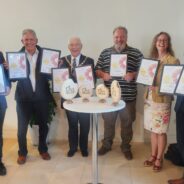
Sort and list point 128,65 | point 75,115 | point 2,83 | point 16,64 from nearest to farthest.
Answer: point 2,83 < point 16,64 < point 128,65 < point 75,115

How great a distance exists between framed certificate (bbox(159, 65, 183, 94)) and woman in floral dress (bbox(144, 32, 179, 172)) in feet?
0.28

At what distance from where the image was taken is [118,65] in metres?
2.88

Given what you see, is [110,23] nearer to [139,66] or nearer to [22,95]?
[139,66]

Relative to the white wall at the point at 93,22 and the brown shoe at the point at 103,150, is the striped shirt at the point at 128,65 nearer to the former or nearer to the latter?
the white wall at the point at 93,22

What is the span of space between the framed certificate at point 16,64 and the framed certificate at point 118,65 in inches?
36.4

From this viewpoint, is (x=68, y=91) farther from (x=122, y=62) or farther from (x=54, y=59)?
(x=122, y=62)

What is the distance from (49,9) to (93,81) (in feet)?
4.19

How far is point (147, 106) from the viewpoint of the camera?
2812mm

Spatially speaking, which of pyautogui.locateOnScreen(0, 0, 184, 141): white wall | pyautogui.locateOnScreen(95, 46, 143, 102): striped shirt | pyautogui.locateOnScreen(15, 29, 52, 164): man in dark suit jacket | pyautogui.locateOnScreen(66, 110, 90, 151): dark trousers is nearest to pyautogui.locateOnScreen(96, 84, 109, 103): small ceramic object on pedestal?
pyautogui.locateOnScreen(95, 46, 143, 102): striped shirt

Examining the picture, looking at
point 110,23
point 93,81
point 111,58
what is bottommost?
point 93,81

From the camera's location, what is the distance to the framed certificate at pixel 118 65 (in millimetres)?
2861

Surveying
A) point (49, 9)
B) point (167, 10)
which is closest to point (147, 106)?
point (167, 10)

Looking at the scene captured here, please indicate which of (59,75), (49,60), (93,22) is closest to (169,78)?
(59,75)

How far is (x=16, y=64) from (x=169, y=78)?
1526mm
